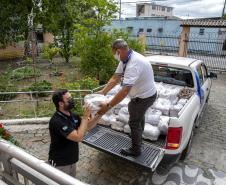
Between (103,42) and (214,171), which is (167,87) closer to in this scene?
(214,171)

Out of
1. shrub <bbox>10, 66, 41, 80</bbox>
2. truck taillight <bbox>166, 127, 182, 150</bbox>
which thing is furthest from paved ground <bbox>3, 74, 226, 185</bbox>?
shrub <bbox>10, 66, 41, 80</bbox>

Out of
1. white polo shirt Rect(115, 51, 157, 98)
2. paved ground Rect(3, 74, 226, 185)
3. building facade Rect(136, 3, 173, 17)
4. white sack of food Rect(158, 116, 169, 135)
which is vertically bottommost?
paved ground Rect(3, 74, 226, 185)

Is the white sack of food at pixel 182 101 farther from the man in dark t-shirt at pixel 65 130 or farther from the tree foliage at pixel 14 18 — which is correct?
the tree foliage at pixel 14 18

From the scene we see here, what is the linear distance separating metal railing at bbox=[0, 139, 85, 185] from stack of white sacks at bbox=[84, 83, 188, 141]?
1.30 m

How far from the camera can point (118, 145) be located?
3.38m

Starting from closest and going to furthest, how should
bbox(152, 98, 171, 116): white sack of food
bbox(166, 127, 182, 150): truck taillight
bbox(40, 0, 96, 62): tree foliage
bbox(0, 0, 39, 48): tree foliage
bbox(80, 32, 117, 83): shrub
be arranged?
bbox(166, 127, 182, 150): truck taillight
bbox(152, 98, 171, 116): white sack of food
bbox(80, 32, 117, 83): shrub
bbox(0, 0, 39, 48): tree foliage
bbox(40, 0, 96, 62): tree foliage

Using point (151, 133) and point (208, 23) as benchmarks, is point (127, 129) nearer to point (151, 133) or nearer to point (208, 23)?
point (151, 133)

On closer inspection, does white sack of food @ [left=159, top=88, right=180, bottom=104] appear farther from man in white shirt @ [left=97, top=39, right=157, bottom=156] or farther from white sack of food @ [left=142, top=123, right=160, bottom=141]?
man in white shirt @ [left=97, top=39, right=157, bottom=156]

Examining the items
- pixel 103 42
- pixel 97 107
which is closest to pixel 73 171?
pixel 97 107

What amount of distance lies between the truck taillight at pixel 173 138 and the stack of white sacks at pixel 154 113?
0.28 meters

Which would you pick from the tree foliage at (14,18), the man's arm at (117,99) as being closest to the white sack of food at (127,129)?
the man's arm at (117,99)

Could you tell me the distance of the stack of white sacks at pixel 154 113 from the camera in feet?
11.2

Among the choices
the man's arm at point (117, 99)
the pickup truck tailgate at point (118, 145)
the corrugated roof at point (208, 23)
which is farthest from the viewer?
the corrugated roof at point (208, 23)

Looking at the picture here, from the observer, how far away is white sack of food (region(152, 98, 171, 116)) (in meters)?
3.96
